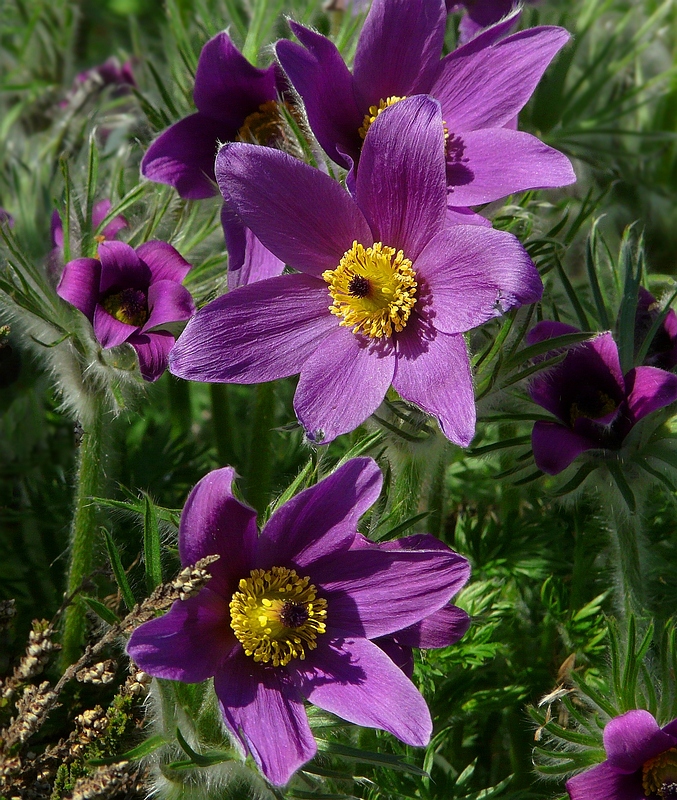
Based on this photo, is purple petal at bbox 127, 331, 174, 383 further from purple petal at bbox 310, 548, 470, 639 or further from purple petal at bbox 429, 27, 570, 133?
purple petal at bbox 429, 27, 570, 133

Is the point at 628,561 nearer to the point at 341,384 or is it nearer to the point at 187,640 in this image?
the point at 341,384

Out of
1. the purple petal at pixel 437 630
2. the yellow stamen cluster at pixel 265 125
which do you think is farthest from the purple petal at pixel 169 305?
the purple petal at pixel 437 630

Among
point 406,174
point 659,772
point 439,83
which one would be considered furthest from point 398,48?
point 659,772

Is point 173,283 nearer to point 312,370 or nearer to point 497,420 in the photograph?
point 312,370

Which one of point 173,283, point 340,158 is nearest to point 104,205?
point 173,283

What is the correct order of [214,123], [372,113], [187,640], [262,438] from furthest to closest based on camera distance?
[262,438] → [214,123] → [372,113] → [187,640]

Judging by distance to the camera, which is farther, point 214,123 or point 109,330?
point 214,123

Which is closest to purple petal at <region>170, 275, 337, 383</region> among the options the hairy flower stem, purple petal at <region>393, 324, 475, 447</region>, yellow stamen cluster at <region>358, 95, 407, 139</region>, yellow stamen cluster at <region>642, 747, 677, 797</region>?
purple petal at <region>393, 324, 475, 447</region>
